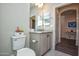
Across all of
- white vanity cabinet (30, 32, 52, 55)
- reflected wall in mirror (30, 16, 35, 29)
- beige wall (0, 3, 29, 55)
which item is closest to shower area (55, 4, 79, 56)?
white vanity cabinet (30, 32, 52, 55)

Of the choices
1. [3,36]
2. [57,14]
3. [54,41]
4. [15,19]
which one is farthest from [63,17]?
[3,36]

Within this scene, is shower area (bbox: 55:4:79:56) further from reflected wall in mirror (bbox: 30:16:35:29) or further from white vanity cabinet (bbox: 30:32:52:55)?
reflected wall in mirror (bbox: 30:16:35:29)

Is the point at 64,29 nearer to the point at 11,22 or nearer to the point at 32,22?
the point at 32,22

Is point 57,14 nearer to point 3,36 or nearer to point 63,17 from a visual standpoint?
point 63,17

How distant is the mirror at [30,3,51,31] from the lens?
6.88 feet

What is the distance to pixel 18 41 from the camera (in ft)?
6.88

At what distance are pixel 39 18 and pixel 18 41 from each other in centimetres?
55

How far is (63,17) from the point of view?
2.40 meters

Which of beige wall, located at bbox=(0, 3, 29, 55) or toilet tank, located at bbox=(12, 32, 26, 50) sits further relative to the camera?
toilet tank, located at bbox=(12, 32, 26, 50)

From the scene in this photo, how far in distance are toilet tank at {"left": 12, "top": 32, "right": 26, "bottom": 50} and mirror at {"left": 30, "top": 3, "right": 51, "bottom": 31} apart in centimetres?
26

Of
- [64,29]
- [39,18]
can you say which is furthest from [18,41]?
[64,29]

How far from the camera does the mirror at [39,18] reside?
2096 millimetres

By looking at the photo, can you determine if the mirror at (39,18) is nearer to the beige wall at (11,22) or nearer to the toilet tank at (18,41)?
the beige wall at (11,22)

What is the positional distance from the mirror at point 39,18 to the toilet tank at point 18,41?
26cm
